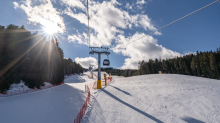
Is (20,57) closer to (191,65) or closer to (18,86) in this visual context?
(18,86)

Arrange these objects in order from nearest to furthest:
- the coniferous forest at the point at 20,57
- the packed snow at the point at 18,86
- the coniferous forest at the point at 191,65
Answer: the coniferous forest at the point at 20,57, the packed snow at the point at 18,86, the coniferous forest at the point at 191,65

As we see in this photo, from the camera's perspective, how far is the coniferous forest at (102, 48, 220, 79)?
4119cm

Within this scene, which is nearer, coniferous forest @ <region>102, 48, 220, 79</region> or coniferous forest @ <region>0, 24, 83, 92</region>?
coniferous forest @ <region>0, 24, 83, 92</region>

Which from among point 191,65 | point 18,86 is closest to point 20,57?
point 18,86

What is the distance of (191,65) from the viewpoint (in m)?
52.2

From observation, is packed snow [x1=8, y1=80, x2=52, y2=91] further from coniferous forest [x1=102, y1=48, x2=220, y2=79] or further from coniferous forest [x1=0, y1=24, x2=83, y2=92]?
coniferous forest [x1=102, y1=48, x2=220, y2=79]

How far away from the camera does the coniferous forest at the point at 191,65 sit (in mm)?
41188

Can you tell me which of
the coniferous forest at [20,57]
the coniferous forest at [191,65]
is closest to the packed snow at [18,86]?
the coniferous forest at [20,57]

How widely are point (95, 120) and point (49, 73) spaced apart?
92.8 ft

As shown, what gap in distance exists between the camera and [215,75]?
40.9m

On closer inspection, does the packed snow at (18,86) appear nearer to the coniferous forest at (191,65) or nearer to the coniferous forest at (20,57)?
the coniferous forest at (20,57)

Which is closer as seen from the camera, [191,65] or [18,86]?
[18,86]

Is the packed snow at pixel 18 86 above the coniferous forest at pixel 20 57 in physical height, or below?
below

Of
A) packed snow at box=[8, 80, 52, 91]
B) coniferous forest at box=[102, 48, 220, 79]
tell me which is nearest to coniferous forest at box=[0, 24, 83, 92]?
packed snow at box=[8, 80, 52, 91]
